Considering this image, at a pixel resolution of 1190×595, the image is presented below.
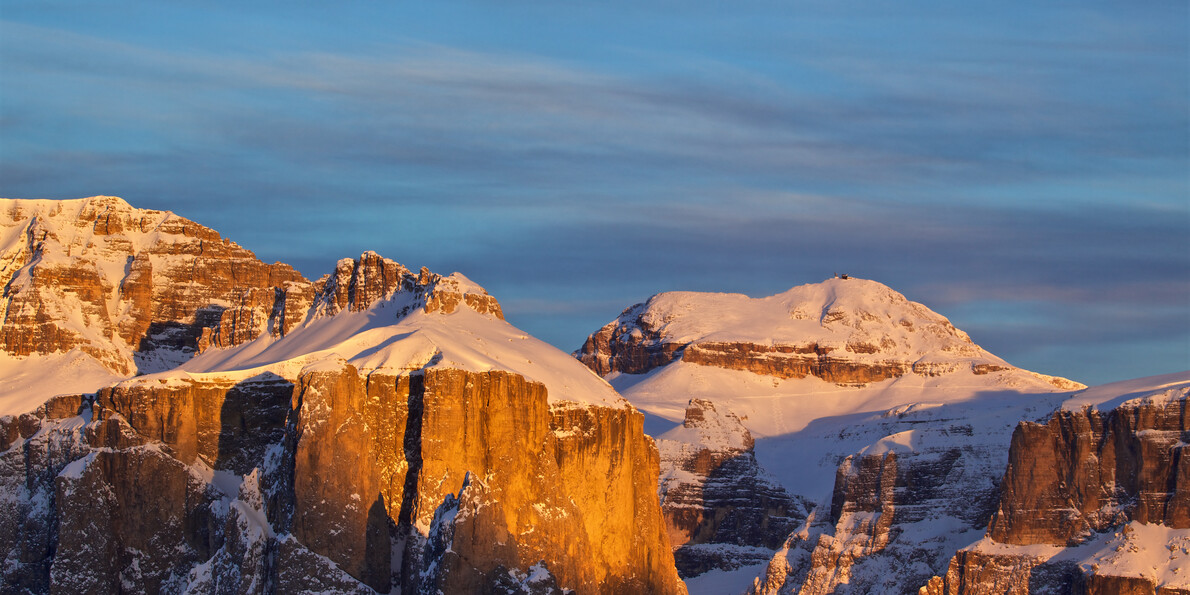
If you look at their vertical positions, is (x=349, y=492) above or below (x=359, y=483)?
below

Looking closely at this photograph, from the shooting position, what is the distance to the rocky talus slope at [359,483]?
578ft

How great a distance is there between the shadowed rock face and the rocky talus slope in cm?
15

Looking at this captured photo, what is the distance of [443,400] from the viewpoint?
18438cm

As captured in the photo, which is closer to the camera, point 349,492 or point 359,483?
point 349,492

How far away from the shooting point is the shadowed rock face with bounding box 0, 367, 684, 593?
176m

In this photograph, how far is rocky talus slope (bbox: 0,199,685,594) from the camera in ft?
578

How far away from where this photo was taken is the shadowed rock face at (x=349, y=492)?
176 meters

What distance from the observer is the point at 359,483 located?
180000 mm

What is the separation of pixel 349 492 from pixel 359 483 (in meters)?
1.28

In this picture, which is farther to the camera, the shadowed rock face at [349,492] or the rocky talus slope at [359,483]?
the rocky talus slope at [359,483]

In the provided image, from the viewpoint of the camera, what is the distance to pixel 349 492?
179000mm

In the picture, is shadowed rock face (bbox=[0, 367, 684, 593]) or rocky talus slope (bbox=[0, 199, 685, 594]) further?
rocky talus slope (bbox=[0, 199, 685, 594])

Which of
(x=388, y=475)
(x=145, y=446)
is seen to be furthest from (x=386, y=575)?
(x=145, y=446)

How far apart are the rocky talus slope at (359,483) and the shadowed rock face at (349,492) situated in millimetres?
148
